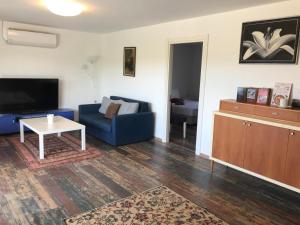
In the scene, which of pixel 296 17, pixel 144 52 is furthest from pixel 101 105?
pixel 296 17

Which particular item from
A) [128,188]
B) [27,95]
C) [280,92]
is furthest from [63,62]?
[280,92]

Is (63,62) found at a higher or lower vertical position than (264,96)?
higher

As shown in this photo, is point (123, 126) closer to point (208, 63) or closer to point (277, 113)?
point (208, 63)

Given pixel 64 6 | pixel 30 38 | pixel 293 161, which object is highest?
pixel 64 6

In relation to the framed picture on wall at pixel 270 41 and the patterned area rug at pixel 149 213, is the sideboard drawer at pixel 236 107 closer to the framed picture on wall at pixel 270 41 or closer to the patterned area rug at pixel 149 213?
the framed picture on wall at pixel 270 41

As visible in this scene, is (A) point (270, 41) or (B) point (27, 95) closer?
(A) point (270, 41)

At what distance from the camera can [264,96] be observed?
324 centimetres

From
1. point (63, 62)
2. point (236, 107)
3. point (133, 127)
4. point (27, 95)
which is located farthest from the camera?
point (63, 62)

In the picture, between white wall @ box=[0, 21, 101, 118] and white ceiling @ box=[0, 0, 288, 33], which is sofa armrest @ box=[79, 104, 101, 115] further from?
white ceiling @ box=[0, 0, 288, 33]

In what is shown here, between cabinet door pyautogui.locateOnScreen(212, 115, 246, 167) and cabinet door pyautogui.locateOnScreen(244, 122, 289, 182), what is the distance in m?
0.09

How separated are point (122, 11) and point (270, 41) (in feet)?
7.09

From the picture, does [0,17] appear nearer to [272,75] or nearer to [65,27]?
[65,27]

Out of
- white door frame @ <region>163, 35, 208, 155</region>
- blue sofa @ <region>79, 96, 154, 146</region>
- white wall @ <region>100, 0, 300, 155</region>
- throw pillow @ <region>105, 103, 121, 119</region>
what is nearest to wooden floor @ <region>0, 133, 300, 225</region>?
white door frame @ <region>163, 35, 208, 155</region>

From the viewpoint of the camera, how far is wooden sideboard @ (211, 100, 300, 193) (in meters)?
2.74
